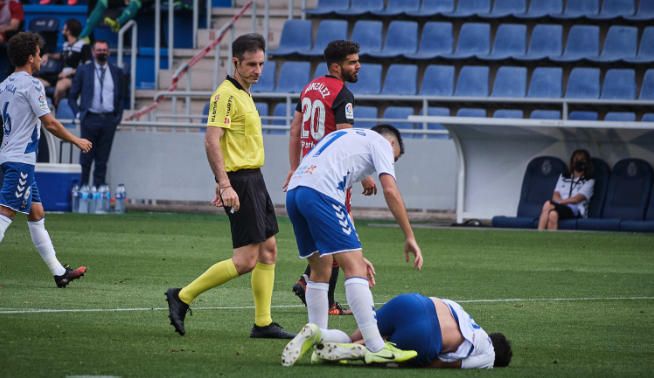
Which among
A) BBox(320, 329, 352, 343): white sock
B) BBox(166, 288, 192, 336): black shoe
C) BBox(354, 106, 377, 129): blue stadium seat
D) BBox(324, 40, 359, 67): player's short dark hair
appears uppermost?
BBox(324, 40, 359, 67): player's short dark hair

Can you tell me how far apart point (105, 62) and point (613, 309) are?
1396cm

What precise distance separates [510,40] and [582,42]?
1356 mm

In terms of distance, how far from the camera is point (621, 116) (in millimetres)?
23656

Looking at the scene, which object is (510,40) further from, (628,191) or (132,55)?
(132,55)

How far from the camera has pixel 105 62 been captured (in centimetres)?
2284

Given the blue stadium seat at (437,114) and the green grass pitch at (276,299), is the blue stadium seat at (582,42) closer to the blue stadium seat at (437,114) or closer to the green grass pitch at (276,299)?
the blue stadium seat at (437,114)

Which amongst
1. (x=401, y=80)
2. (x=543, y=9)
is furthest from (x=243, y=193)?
(x=543, y=9)

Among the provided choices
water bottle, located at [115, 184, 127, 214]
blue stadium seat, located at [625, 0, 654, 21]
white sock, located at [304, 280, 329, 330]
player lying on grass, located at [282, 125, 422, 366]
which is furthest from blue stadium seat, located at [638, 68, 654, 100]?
white sock, located at [304, 280, 329, 330]

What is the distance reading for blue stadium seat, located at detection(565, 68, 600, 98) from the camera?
24.2 m

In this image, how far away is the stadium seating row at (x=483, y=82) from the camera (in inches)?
953

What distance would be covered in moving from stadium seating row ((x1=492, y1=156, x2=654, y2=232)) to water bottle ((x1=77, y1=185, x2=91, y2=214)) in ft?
22.7

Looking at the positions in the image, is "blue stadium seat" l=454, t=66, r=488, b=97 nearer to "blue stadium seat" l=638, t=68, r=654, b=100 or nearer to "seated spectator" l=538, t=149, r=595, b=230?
"blue stadium seat" l=638, t=68, r=654, b=100

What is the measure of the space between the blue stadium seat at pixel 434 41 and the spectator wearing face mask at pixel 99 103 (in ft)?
19.6

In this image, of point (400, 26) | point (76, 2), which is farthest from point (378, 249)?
point (76, 2)
